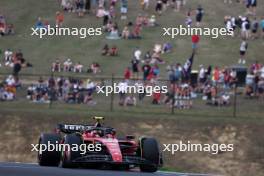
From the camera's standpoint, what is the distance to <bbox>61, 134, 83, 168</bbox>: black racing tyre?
65.6 ft

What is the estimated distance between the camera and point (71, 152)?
20.0m

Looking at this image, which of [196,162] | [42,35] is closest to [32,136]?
[196,162]

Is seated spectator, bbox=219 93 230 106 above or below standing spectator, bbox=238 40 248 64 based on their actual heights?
below

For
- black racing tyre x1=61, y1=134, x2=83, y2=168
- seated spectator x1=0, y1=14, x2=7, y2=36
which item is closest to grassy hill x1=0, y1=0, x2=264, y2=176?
seated spectator x1=0, y1=14, x2=7, y2=36

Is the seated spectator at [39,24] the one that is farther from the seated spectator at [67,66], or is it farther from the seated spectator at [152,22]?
the seated spectator at [152,22]

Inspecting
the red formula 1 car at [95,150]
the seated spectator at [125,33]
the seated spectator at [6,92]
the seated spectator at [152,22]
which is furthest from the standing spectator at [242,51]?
the red formula 1 car at [95,150]

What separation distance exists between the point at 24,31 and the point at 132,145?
101 ft

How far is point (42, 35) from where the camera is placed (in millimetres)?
50188

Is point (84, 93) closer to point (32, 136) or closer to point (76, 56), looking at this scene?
point (32, 136)

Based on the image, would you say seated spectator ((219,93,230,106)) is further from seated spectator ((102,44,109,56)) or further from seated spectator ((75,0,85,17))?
seated spectator ((75,0,85,17))

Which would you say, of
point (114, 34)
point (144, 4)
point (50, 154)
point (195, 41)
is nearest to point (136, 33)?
point (114, 34)

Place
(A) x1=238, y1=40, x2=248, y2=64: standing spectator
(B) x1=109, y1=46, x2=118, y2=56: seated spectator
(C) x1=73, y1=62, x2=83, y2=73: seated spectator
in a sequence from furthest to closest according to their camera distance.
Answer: (B) x1=109, y1=46, x2=118, y2=56: seated spectator → (A) x1=238, y1=40, x2=248, y2=64: standing spectator → (C) x1=73, y1=62, x2=83, y2=73: seated spectator

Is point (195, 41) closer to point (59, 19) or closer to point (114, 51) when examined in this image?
point (114, 51)

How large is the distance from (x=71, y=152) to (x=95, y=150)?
0.89 m
